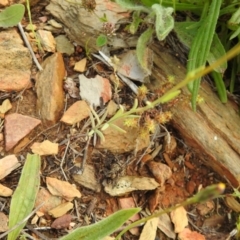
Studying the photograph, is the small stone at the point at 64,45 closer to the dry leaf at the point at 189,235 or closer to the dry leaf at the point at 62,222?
the dry leaf at the point at 62,222

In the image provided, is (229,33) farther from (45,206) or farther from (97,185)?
(45,206)

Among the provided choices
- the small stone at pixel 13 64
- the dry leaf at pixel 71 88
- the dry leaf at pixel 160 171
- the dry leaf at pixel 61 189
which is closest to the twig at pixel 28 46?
the small stone at pixel 13 64

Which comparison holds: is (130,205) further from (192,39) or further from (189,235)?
(192,39)

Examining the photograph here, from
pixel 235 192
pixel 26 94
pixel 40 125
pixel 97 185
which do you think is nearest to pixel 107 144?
pixel 97 185

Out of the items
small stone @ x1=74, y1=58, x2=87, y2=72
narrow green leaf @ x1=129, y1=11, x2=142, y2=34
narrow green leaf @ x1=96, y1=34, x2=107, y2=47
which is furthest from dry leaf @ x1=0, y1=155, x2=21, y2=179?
narrow green leaf @ x1=129, y1=11, x2=142, y2=34

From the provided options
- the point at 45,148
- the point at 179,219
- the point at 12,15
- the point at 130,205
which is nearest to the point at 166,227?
the point at 179,219
